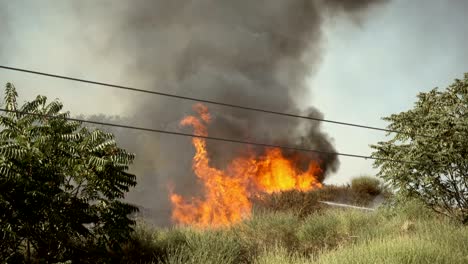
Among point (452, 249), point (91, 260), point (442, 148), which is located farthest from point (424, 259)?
point (91, 260)

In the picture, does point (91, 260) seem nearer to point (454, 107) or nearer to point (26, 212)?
point (26, 212)

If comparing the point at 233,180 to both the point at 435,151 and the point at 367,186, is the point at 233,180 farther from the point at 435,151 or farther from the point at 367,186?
the point at 435,151

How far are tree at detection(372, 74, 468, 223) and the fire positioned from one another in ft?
29.2

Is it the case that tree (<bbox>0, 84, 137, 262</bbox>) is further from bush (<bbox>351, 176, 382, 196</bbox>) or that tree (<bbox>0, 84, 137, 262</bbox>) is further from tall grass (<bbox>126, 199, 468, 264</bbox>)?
bush (<bbox>351, 176, 382, 196</bbox>)

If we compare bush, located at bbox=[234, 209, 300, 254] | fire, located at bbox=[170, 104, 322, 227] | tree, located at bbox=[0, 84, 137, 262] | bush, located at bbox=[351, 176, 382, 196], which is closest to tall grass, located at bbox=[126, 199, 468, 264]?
bush, located at bbox=[234, 209, 300, 254]

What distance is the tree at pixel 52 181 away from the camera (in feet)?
28.3

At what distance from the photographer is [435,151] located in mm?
11859

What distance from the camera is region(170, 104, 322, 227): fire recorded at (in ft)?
70.7

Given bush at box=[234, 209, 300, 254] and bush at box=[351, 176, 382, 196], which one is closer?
bush at box=[234, 209, 300, 254]

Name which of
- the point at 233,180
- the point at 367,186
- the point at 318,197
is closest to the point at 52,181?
the point at 318,197

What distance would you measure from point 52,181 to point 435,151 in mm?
9921

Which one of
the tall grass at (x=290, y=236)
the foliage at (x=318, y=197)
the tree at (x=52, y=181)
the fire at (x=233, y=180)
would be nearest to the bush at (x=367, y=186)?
the foliage at (x=318, y=197)

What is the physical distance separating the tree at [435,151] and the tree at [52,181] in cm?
708

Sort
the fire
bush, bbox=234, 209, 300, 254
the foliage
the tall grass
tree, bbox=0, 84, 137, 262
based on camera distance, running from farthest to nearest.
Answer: the fire
the foliage
bush, bbox=234, 209, 300, 254
the tall grass
tree, bbox=0, 84, 137, 262
